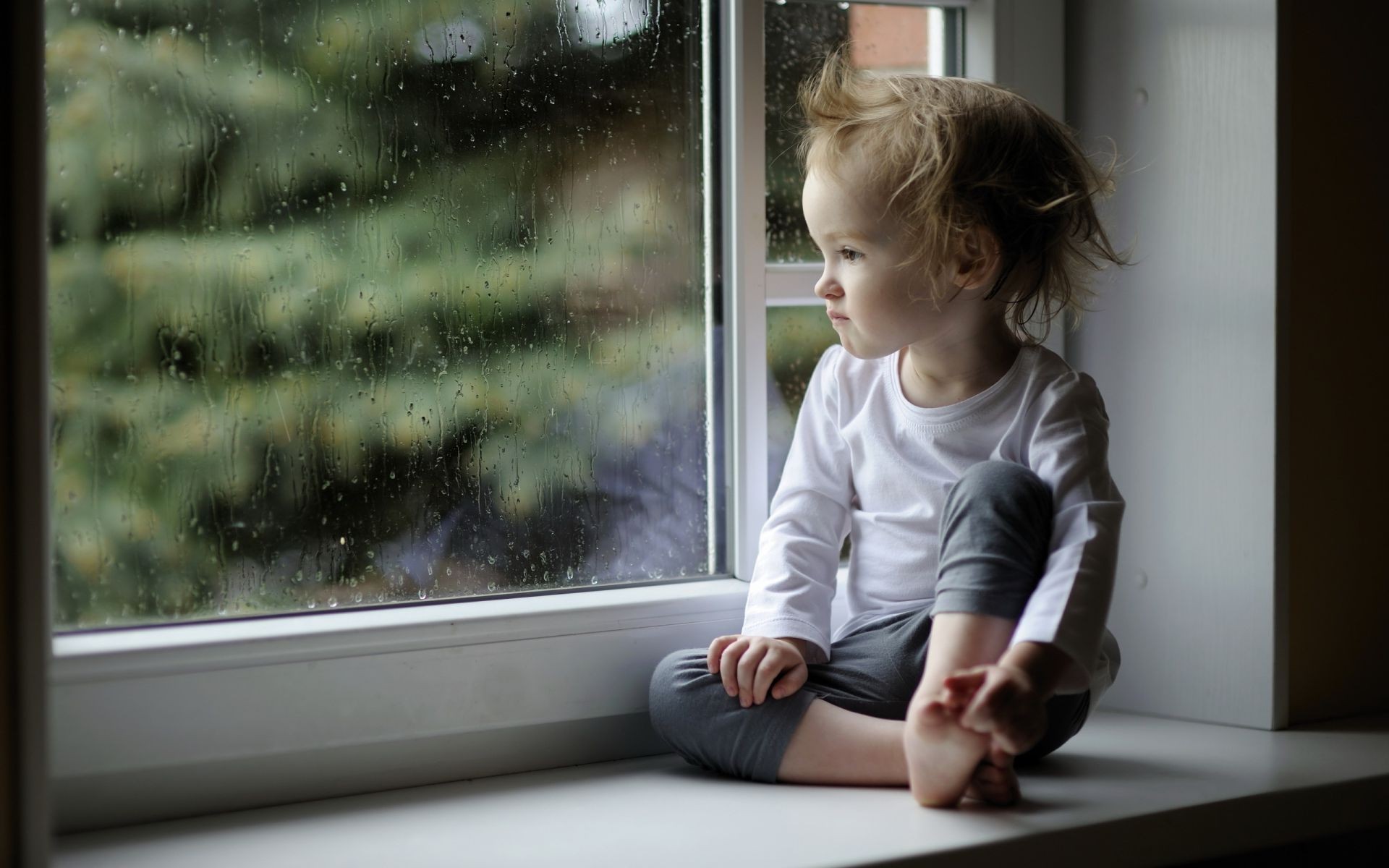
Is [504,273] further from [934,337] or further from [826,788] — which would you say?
[826,788]

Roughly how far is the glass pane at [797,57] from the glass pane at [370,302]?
0.09m

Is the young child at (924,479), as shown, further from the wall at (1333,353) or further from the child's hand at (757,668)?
the wall at (1333,353)

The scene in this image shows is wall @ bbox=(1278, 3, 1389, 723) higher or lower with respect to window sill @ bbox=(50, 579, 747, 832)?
higher

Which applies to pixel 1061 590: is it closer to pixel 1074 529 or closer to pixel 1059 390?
pixel 1074 529

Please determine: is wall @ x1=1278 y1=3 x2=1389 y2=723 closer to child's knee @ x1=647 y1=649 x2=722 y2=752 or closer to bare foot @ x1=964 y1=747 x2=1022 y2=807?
bare foot @ x1=964 y1=747 x2=1022 y2=807

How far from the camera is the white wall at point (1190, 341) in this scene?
1.06 m

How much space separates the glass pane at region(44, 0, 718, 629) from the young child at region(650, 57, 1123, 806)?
0.15 metres

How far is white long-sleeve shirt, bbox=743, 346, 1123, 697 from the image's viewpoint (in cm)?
89


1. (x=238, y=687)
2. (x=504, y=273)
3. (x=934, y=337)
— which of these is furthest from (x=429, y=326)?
(x=934, y=337)

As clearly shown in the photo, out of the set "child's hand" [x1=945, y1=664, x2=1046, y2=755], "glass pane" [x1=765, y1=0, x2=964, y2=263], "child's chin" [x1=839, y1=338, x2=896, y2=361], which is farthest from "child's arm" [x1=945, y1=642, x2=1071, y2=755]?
"glass pane" [x1=765, y1=0, x2=964, y2=263]

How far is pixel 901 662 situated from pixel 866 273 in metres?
0.33

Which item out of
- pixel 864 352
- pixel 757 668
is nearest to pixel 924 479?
pixel 864 352

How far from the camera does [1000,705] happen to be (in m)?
0.79

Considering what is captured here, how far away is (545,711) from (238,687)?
0.25 meters
